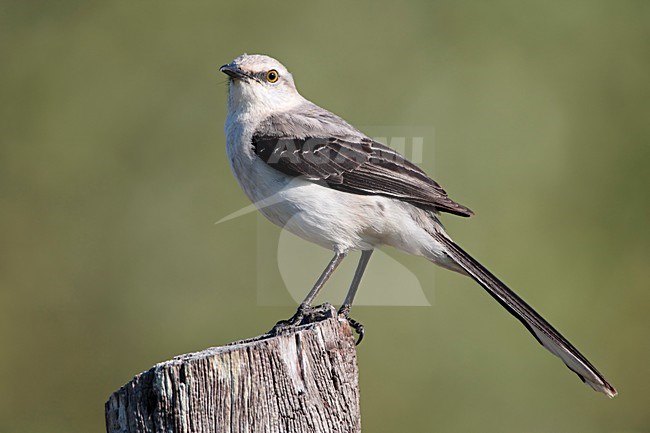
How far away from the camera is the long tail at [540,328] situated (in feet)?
14.9

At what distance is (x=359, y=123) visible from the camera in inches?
307

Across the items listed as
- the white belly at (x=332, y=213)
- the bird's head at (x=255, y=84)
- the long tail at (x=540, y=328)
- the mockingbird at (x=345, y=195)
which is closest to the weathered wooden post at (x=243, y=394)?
the mockingbird at (x=345, y=195)

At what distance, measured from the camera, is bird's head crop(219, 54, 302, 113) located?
541 cm

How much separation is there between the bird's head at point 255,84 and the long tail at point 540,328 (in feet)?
5.17

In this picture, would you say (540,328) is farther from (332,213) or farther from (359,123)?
(359,123)

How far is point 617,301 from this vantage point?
26.0ft

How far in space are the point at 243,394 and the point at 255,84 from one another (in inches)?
109

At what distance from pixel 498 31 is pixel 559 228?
7.58ft

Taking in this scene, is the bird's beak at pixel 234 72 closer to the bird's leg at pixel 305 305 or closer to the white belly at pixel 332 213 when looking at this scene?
the white belly at pixel 332 213

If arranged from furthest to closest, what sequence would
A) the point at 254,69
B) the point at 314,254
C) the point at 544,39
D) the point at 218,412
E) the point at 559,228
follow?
1. the point at 544,39
2. the point at 559,228
3. the point at 314,254
4. the point at 254,69
5. the point at 218,412

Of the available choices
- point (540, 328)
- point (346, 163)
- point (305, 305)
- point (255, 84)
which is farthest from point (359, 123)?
point (540, 328)

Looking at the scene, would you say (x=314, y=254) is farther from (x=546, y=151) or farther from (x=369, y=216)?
(x=546, y=151)

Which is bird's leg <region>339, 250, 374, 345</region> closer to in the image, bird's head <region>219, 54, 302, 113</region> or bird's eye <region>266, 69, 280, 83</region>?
bird's head <region>219, 54, 302, 113</region>

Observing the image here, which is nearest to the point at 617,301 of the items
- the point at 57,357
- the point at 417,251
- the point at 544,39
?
the point at 544,39
